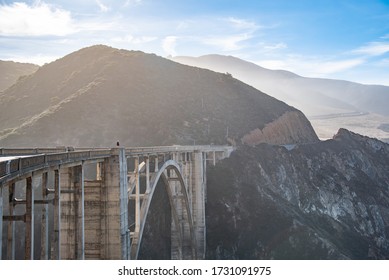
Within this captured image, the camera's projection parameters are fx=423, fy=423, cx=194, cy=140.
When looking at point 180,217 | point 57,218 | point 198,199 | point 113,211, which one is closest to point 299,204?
point 198,199

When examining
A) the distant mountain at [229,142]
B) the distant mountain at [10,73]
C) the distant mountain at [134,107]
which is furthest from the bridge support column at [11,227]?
the distant mountain at [10,73]

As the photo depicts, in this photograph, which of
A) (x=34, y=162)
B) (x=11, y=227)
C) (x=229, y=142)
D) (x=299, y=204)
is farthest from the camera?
(x=229, y=142)

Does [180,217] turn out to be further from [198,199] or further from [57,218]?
[57,218]

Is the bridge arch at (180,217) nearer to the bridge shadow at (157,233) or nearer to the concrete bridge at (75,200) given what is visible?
the bridge shadow at (157,233)

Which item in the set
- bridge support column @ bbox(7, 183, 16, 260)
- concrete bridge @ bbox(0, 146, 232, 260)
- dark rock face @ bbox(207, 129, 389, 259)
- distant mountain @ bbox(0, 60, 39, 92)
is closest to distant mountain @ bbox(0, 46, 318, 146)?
dark rock face @ bbox(207, 129, 389, 259)

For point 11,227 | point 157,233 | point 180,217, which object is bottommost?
point 157,233
